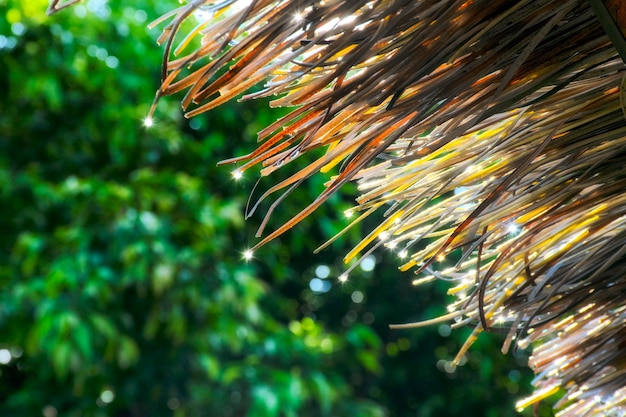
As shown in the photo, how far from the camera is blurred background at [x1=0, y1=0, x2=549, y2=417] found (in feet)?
10.7

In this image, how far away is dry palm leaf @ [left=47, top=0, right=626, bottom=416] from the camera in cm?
70

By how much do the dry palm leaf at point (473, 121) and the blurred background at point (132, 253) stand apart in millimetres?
2336

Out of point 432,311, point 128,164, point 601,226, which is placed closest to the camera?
point 601,226

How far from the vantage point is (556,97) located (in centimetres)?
82

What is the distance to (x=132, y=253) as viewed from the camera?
3.15 m

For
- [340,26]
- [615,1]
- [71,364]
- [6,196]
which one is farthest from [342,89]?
[6,196]

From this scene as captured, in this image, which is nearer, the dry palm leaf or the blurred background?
the dry palm leaf

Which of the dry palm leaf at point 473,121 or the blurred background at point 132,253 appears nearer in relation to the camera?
the dry palm leaf at point 473,121

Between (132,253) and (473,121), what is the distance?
102 inches

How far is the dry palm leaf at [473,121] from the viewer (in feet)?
2.30

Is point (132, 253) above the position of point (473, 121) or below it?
below

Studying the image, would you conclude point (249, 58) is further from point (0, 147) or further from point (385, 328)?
point (385, 328)

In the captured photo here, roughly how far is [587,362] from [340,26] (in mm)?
601

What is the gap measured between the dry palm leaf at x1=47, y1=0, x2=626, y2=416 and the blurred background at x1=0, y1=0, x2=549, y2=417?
7.66 feet
